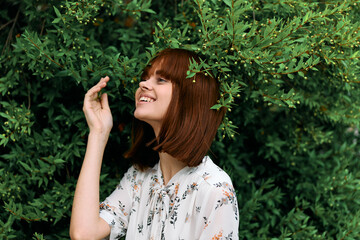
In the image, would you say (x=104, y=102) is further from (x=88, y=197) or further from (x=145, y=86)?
(x=88, y=197)

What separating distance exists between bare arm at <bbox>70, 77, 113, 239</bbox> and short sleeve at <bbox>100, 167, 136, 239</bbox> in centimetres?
4

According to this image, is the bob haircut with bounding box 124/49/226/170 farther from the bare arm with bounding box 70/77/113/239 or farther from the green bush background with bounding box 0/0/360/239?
the bare arm with bounding box 70/77/113/239

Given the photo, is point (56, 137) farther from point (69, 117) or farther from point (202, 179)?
point (202, 179)

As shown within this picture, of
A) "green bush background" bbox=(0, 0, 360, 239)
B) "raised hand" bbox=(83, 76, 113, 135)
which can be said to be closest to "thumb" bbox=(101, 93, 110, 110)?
"raised hand" bbox=(83, 76, 113, 135)

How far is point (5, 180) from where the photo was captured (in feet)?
7.75

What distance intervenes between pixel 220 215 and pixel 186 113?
45 cm

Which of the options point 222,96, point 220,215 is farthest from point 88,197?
point 222,96

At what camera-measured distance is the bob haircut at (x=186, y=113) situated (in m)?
1.94

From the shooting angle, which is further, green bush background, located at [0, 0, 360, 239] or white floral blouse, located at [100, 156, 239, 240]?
green bush background, located at [0, 0, 360, 239]

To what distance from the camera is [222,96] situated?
202 cm

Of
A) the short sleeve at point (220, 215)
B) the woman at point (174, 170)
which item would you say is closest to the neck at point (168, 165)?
the woman at point (174, 170)

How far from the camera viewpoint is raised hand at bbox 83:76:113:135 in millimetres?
2074

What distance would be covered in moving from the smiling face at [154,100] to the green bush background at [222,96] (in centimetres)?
22

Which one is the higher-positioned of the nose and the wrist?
the nose
